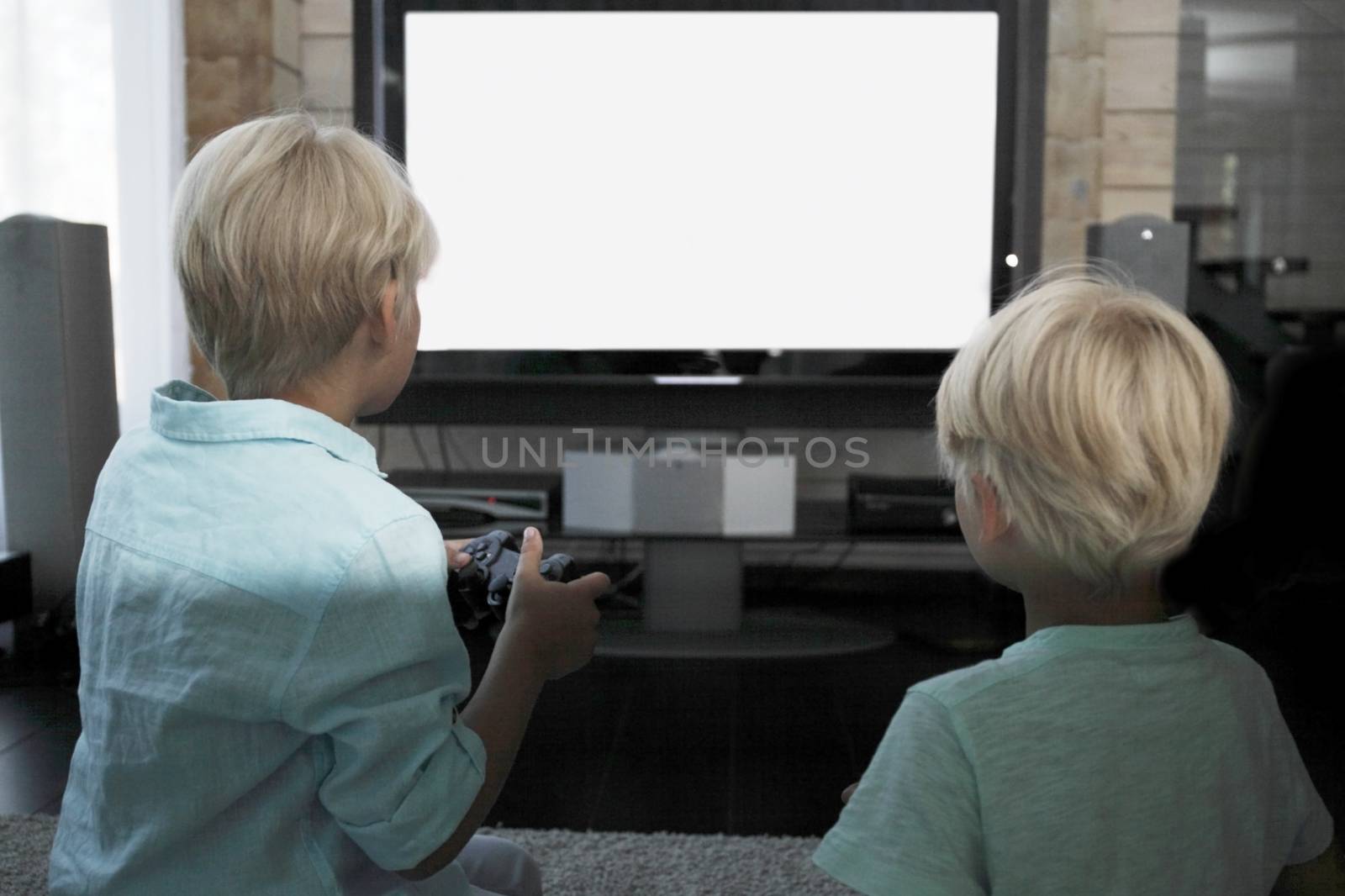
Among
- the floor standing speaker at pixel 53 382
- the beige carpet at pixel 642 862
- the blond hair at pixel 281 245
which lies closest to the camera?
the blond hair at pixel 281 245

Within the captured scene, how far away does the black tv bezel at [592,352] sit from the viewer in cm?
244

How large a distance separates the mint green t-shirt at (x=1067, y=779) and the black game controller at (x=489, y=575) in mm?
320

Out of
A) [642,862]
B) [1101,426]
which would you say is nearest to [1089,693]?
[1101,426]

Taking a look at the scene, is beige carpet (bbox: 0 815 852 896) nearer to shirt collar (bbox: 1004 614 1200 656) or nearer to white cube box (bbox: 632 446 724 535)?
shirt collar (bbox: 1004 614 1200 656)

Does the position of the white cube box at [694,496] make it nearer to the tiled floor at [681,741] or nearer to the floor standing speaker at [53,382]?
the tiled floor at [681,741]

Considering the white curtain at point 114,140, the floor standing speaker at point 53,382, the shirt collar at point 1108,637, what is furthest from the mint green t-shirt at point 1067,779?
the white curtain at point 114,140

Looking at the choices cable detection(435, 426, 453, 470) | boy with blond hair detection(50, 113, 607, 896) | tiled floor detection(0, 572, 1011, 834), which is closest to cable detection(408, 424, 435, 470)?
cable detection(435, 426, 453, 470)

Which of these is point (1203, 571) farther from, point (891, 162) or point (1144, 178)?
point (1144, 178)

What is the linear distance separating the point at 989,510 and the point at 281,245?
1.58 ft

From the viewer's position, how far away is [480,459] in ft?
9.95

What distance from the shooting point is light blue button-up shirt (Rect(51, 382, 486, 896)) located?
73 centimetres

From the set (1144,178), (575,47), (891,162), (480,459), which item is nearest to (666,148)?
(575,47)

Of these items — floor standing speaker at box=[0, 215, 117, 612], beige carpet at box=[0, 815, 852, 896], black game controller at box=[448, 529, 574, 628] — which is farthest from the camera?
floor standing speaker at box=[0, 215, 117, 612]

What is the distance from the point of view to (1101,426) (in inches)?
27.9
